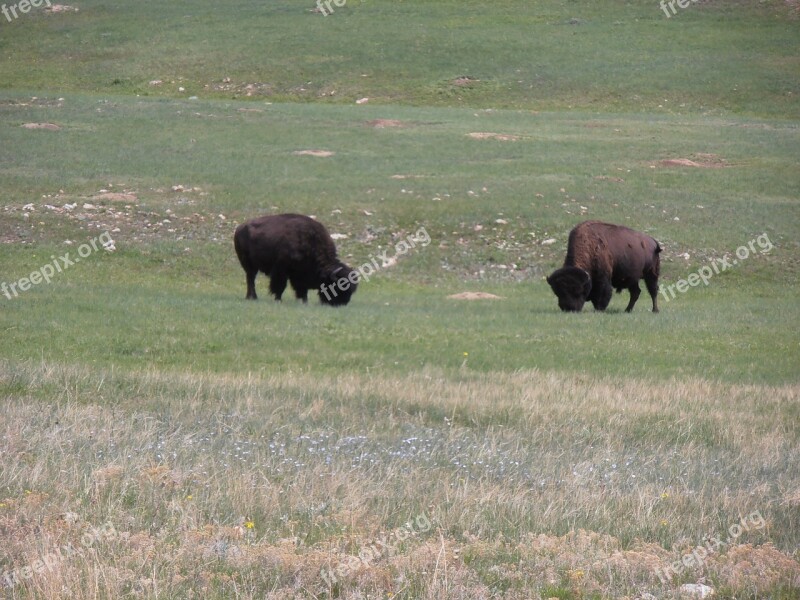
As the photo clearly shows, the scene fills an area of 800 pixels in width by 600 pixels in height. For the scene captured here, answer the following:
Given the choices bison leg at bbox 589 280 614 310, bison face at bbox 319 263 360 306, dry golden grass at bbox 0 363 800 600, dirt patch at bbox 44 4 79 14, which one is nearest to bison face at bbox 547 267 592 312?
bison leg at bbox 589 280 614 310

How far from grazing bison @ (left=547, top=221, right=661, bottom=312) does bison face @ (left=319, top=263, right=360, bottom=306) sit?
4.21m

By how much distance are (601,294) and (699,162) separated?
20.2 meters

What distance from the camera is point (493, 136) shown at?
4544 centimetres

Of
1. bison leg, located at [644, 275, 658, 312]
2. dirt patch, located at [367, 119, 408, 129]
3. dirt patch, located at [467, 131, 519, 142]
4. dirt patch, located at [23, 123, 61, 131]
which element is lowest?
bison leg, located at [644, 275, 658, 312]

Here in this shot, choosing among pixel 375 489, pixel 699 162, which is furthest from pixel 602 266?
pixel 699 162

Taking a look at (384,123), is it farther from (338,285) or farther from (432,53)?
(338,285)

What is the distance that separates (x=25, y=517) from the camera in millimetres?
6922

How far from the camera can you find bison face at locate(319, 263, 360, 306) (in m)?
22.8

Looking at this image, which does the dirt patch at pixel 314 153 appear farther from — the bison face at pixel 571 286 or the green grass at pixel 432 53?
the green grass at pixel 432 53

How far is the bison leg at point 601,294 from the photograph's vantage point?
23594mm

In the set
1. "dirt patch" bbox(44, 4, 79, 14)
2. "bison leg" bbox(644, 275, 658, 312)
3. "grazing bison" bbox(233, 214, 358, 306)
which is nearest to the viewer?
"grazing bison" bbox(233, 214, 358, 306)

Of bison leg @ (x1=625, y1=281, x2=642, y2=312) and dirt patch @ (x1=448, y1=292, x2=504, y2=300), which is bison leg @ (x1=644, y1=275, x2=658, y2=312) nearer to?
bison leg @ (x1=625, y1=281, x2=642, y2=312)

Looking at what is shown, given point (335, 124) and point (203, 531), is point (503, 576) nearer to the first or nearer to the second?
point (203, 531)

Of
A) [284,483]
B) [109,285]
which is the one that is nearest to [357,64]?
[109,285]
